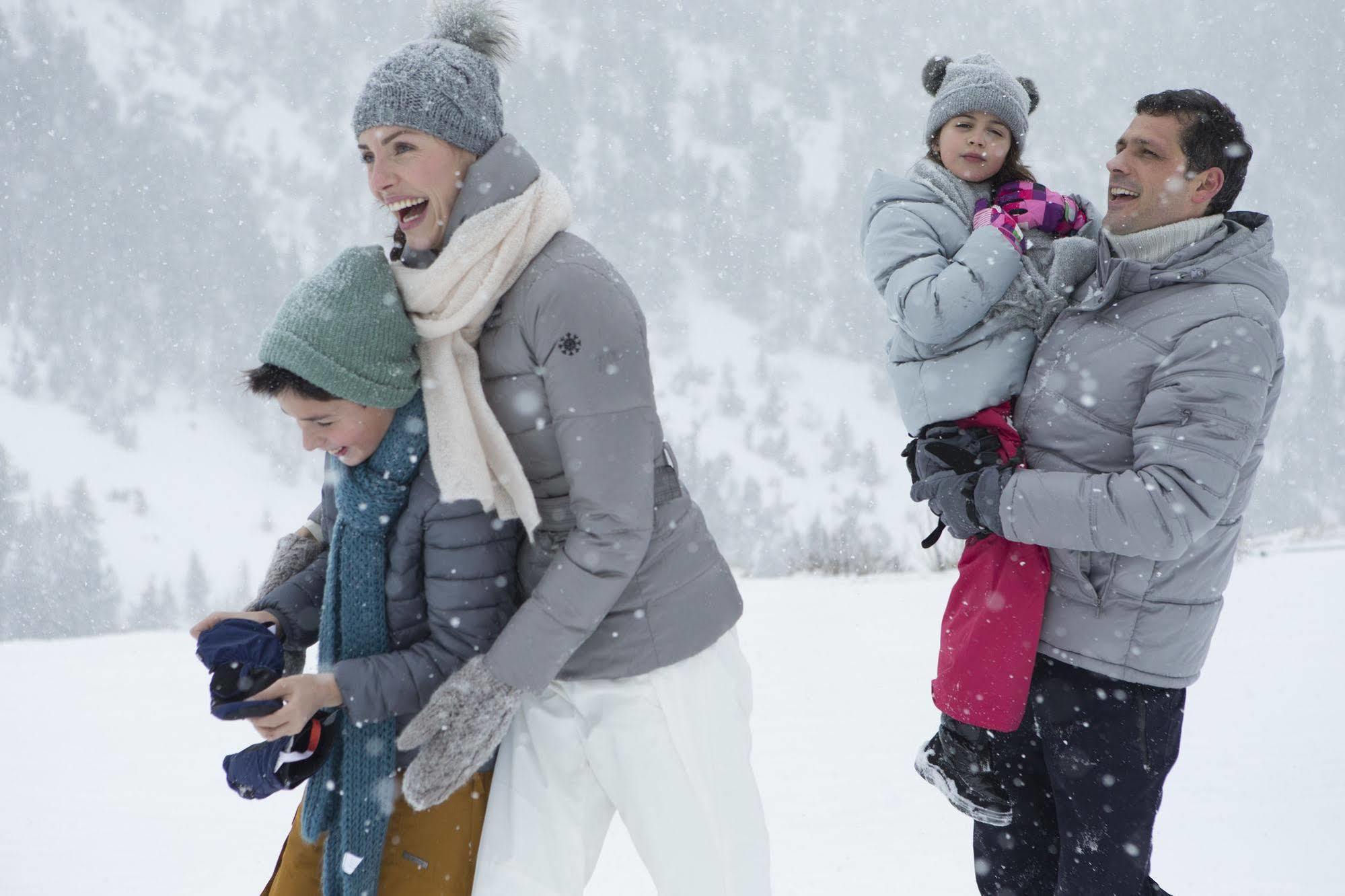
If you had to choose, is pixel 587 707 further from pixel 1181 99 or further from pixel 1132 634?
pixel 1181 99

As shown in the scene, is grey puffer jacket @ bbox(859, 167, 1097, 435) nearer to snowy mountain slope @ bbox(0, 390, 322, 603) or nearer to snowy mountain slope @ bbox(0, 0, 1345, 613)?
snowy mountain slope @ bbox(0, 390, 322, 603)

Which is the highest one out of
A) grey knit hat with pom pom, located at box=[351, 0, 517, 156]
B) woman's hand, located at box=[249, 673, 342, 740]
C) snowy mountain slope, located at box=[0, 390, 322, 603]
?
grey knit hat with pom pom, located at box=[351, 0, 517, 156]

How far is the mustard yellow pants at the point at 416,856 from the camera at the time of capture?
65.2 inches

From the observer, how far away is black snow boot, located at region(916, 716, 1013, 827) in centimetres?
195

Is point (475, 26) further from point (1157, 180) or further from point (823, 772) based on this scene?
point (823, 772)

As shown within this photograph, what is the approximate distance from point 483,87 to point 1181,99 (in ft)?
4.40

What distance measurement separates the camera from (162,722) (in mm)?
4309

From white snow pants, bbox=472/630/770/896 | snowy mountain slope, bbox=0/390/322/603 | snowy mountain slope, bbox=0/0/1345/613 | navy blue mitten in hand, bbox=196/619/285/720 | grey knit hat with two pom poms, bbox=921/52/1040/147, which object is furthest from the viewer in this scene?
snowy mountain slope, bbox=0/0/1345/613

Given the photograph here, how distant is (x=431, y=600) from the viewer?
1.62 m

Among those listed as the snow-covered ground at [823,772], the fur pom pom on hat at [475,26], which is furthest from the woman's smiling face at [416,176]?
the snow-covered ground at [823,772]

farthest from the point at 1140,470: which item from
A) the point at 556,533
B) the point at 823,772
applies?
the point at 823,772

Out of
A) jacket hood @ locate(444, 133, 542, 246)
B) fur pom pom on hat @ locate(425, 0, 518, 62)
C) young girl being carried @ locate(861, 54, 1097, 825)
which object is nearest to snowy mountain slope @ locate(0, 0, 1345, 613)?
young girl being carried @ locate(861, 54, 1097, 825)

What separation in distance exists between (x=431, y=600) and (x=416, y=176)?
0.74 meters

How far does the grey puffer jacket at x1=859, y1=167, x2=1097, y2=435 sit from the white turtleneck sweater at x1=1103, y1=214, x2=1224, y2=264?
134 mm
